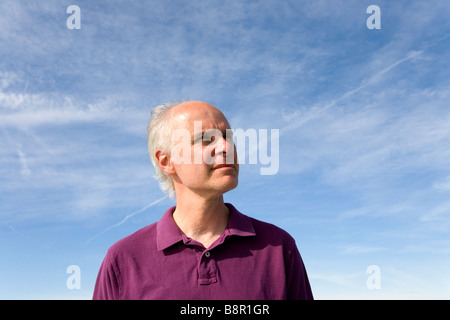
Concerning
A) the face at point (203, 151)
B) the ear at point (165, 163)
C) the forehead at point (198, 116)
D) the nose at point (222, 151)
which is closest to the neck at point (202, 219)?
the face at point (203, 151)

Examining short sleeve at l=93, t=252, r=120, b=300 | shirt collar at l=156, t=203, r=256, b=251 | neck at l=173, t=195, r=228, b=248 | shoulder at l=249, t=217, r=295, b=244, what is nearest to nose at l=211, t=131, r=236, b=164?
neck at l=173, t=195, r=228, b=248

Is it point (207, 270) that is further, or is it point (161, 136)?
point (161, 136)

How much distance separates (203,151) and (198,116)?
0.35 m

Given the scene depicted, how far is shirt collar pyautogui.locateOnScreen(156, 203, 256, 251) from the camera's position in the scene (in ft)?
14.6

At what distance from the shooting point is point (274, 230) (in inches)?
188

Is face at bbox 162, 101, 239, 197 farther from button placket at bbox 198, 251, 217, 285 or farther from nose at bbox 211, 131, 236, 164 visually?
button placket at bbox 198, 251, 217, 285

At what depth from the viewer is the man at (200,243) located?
4.26 metres

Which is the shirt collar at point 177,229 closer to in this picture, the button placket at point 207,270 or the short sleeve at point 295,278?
the button placket at point 207,270

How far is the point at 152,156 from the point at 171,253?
103cm

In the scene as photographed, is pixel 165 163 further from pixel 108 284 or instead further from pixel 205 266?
pixel 108 284

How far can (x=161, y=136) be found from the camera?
4.69 m

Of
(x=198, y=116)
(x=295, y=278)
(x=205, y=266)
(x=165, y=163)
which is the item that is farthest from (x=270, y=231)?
(x=198, y=116)
